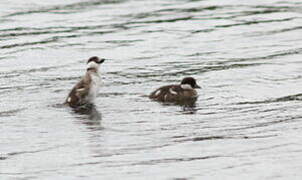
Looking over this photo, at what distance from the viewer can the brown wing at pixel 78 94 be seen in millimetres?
16031

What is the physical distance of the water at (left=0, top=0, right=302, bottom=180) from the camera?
12039 mm

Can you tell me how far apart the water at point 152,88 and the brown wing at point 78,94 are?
0.24m

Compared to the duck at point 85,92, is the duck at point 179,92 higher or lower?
lower

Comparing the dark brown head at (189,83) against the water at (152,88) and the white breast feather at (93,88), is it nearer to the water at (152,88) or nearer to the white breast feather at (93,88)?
the water at (152,88)

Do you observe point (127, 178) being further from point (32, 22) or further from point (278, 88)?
point (32, 22)

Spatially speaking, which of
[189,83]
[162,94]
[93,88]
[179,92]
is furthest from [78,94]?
[189,83]

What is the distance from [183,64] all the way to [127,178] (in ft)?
27.9

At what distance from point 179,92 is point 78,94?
1.75 meters

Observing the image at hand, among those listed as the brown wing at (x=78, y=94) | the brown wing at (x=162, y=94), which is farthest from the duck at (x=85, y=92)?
the brown wing at (x=162, y=94)

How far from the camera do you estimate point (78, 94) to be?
16188mm

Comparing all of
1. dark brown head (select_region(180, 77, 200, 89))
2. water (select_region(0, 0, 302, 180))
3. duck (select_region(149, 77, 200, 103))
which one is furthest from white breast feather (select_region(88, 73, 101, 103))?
dark brown head (select_region(180, 77, 200, 89))

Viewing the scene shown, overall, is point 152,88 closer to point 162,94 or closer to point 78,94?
point 162,94

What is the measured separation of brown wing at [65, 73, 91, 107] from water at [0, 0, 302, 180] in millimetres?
241

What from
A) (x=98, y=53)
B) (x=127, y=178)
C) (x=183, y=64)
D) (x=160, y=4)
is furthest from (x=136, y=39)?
(x=127, y=178)
